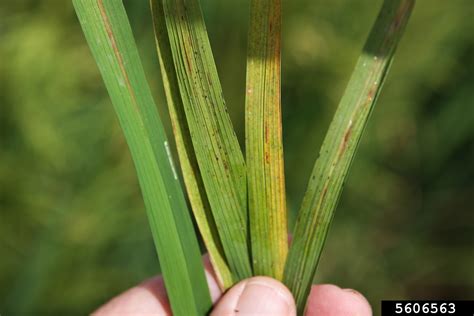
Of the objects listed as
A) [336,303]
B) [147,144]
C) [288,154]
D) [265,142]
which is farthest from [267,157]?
[288,154]

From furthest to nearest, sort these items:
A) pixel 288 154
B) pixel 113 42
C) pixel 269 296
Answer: pixel 288 154 → pixel 269 296 → pixel 113 42

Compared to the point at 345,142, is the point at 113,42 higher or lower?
higher

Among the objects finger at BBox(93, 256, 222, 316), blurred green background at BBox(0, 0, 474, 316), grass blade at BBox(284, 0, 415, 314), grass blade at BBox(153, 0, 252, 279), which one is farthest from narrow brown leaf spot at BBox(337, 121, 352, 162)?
blurred green background at BBox(0, 0, 474, 316)

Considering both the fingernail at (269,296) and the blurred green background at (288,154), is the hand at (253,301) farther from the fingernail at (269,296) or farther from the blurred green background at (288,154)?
the blurred green background at (288,154)

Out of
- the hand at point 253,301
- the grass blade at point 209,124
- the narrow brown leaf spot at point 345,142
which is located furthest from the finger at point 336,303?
the narrow brown leaf spot at point 345,142

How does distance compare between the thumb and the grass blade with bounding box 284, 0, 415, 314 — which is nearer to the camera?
the grass blade with bounding box 284, 0, 415, 314

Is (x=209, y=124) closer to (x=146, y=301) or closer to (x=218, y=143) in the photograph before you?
(x=218, y=143)

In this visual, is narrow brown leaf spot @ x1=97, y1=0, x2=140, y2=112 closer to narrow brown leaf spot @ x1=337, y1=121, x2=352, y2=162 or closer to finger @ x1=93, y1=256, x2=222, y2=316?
narrow brown leaf spot @ x1=337, y1=121, x2=352, y2=162
